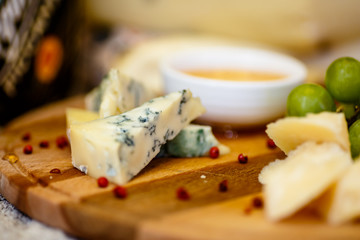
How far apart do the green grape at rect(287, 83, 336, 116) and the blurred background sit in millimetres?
811

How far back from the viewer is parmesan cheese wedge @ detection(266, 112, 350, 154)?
963 mm

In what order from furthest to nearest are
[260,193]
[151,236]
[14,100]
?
[14,100] → [260,193] → [151,236]

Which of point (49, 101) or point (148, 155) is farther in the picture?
point (49, 101)

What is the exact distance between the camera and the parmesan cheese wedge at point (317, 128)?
963 mm

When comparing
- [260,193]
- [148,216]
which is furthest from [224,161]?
[148,216]

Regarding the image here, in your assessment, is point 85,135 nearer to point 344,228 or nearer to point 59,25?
point 344,228

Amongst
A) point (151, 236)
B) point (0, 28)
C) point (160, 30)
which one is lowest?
point (151, 236)

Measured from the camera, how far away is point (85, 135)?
1.06 m

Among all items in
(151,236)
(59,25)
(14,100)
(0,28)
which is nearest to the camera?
(151,236)

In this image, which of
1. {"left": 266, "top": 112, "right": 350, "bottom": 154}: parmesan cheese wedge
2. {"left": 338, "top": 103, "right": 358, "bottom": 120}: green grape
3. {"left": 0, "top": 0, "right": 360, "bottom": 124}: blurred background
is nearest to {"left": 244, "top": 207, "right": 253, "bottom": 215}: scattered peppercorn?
{"left": 266, "top": 112, "right": 350, "bottom": 154}: parmesan cheese wedge

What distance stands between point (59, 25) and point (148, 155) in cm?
100

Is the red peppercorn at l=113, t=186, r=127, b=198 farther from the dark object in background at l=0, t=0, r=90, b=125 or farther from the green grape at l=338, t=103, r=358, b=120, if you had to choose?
the dark object in background at l=0, t=0, r=90, b=125

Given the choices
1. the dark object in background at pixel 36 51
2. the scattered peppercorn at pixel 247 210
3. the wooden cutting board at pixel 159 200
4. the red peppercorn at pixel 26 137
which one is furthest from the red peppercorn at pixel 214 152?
the dark object in background at pixel 36 51

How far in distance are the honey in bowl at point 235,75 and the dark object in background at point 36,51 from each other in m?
0.65
